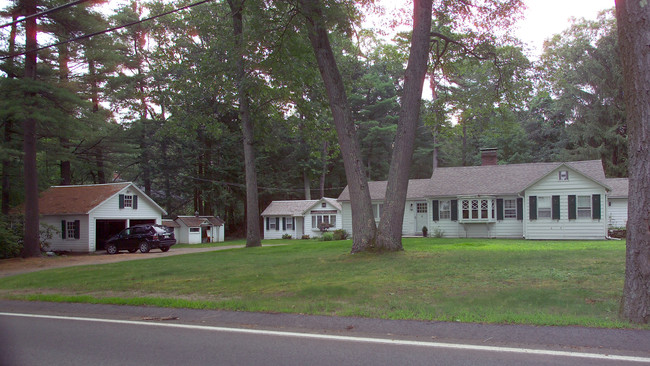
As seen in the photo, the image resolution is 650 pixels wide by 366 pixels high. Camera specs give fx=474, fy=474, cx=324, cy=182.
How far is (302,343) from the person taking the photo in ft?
19.9

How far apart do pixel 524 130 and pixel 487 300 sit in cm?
4316

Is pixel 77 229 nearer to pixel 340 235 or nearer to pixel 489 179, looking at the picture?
pixel 340 235

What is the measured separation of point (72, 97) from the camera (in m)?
23.1

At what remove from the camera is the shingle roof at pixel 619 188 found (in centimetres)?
2966

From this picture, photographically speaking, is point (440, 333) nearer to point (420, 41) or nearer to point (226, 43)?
point (420, 41)

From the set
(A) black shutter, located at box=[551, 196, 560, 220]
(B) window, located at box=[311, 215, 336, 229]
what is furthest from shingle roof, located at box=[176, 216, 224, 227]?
(A) black shutter, located at box=[551, 196, 560, 220]

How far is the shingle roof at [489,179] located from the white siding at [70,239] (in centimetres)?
1927

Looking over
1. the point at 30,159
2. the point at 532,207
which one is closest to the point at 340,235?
the point at 532,207

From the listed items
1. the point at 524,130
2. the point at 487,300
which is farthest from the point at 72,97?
the point at 524,130

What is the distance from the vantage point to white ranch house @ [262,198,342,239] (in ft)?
139

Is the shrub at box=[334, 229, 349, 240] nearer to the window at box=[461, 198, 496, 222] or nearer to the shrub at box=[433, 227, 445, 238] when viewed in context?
the shrub at box=[433, 227, 445, 238]

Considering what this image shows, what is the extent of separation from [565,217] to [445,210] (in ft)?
23.4

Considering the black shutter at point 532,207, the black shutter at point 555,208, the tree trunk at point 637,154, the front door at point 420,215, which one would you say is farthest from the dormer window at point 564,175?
the tree trunk at point 637,154

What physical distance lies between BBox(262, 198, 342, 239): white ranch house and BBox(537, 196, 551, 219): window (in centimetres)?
1847
